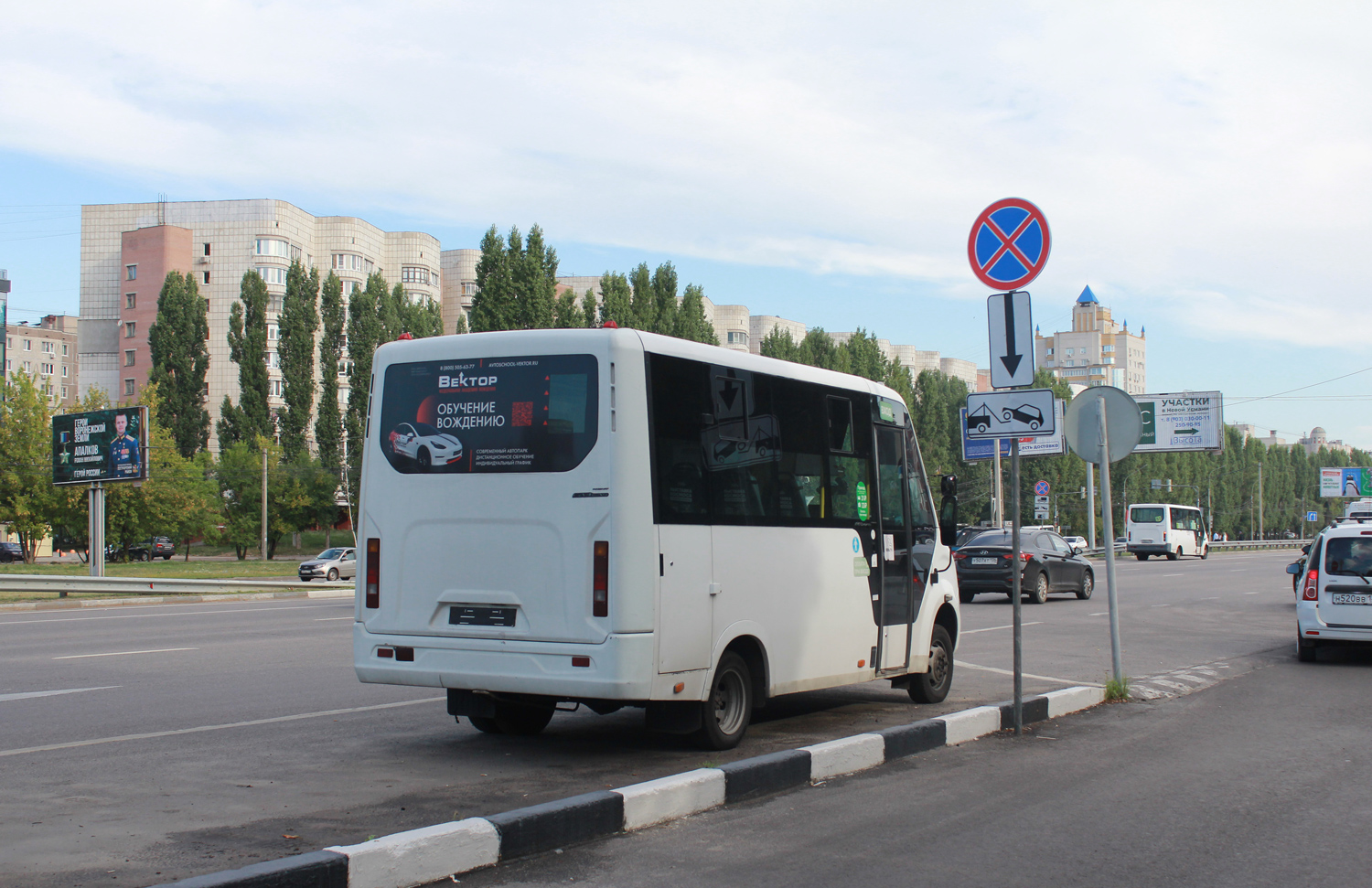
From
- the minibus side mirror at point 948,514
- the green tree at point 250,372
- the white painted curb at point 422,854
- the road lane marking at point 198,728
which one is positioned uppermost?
the green tree at point 250,372

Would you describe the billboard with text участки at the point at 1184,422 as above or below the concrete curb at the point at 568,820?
above

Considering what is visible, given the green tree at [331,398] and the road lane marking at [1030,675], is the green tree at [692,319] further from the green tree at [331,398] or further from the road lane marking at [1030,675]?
the road lane marking at [1030,675]

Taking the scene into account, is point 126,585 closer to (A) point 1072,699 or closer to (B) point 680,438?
(A) point 1072,699

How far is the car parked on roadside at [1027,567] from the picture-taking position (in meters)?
23.1

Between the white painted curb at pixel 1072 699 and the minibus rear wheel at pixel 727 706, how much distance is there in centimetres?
297

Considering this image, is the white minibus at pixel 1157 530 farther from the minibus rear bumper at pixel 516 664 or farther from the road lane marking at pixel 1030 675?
the minibus rear bumper at pixel 516 664

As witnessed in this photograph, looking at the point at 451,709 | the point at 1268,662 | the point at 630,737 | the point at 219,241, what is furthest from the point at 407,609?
the point at 219,241

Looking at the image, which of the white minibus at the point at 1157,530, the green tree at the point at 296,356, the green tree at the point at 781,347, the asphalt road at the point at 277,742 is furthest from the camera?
the green tree at the point at 781,347

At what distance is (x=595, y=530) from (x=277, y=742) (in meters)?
2.72

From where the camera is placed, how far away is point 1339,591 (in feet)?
43.2

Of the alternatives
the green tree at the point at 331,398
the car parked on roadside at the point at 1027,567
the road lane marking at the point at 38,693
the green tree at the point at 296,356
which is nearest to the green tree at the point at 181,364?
the green tree at the point at 296,356

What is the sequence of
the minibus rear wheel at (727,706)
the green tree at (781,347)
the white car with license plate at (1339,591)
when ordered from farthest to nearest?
the green tree at (781,347) → the white car with license plate at (1339,591) → the minibus rear wheel at (727,706)

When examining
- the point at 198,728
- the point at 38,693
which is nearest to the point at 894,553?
the point at 198,728

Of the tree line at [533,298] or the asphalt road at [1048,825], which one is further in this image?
the tree line at [533,298]
